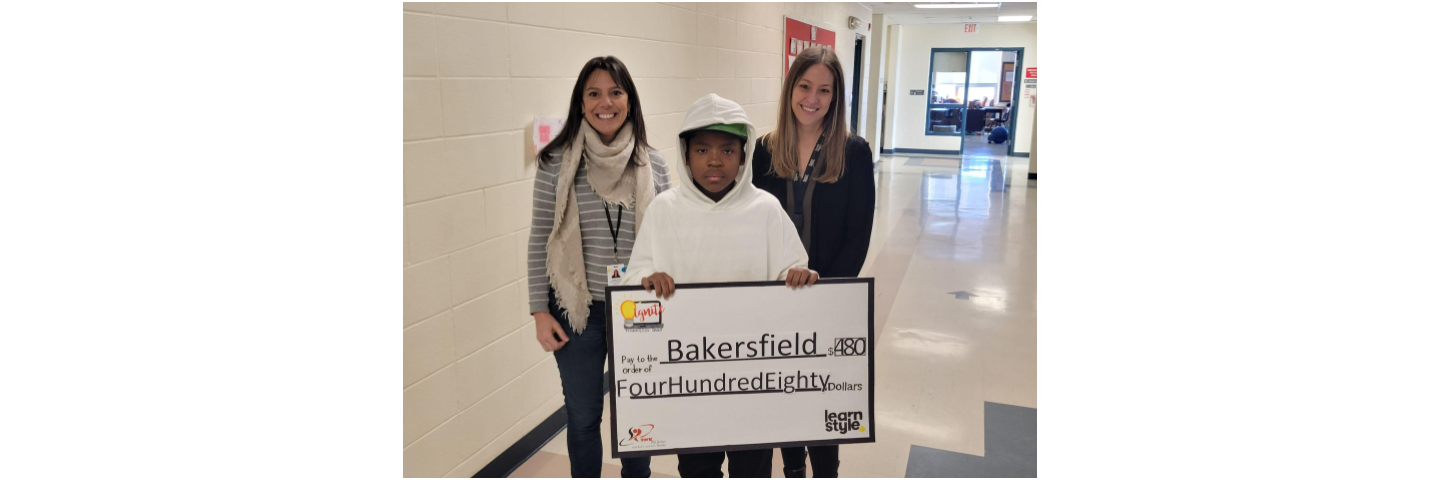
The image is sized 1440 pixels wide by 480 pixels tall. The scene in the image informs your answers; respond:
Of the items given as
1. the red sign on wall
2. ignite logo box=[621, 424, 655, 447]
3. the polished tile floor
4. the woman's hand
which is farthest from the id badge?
the red sign on wall

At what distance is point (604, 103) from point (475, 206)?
29.1 inches

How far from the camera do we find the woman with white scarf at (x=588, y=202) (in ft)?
6.26

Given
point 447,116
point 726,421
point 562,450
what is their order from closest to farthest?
point 726,421 < point 447,116 < point 562,450

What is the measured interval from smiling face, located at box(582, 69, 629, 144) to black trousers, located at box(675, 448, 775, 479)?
88 centimetres

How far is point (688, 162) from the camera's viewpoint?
1.65 m

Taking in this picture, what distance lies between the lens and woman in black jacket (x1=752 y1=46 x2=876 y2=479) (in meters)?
1.90

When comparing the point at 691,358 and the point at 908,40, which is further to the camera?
the point at 908,40

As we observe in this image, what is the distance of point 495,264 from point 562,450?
83 cm

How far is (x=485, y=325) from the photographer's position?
254 cm

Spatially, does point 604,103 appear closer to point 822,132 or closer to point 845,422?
point 822,132

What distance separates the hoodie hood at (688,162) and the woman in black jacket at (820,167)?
0.29 m

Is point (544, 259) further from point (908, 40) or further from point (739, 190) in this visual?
point (908, 40)

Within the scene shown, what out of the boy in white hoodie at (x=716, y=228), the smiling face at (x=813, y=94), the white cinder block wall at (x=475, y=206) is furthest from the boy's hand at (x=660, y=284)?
the white cinder block wall at (x=475, y=206)

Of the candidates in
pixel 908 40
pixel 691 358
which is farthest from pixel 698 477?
pixel 908 40
